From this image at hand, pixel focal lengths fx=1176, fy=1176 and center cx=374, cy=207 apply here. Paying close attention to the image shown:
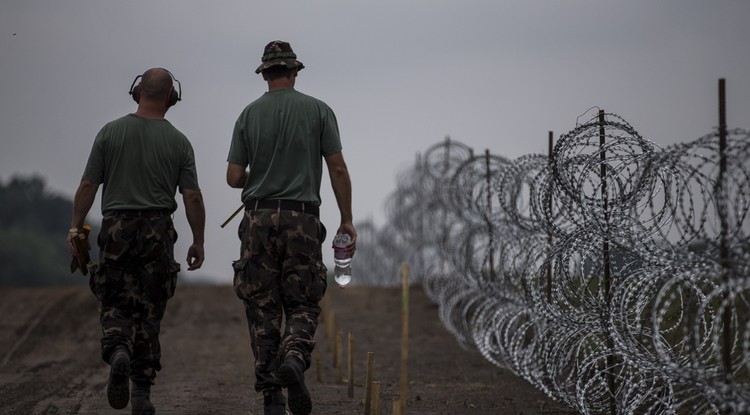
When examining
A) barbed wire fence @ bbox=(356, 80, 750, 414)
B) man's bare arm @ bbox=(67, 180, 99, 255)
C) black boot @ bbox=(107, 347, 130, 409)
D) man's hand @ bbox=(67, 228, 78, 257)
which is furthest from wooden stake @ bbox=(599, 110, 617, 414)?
man's hand @ bbox=(67, 228, 78, 257)

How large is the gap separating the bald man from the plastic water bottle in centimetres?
107

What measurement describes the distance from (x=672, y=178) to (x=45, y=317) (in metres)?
16.5

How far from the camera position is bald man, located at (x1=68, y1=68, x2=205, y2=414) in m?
7.59

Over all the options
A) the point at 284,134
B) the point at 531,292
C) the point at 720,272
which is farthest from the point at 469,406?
the point at 720,272

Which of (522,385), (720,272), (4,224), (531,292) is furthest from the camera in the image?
(4,224)

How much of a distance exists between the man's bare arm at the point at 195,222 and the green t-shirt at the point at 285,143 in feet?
1.90

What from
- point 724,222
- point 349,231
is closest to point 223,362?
point 349,231

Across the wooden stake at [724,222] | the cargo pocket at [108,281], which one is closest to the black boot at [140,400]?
the cargo pocket at [108,281]

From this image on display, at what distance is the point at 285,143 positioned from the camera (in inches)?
287

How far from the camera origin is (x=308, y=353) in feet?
23.5

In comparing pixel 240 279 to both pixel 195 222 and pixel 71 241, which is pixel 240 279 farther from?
pixel 71 241

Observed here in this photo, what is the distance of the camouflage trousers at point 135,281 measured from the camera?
7.57 m

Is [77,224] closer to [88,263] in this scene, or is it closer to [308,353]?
[88,263]

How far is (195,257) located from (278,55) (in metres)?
1.53
